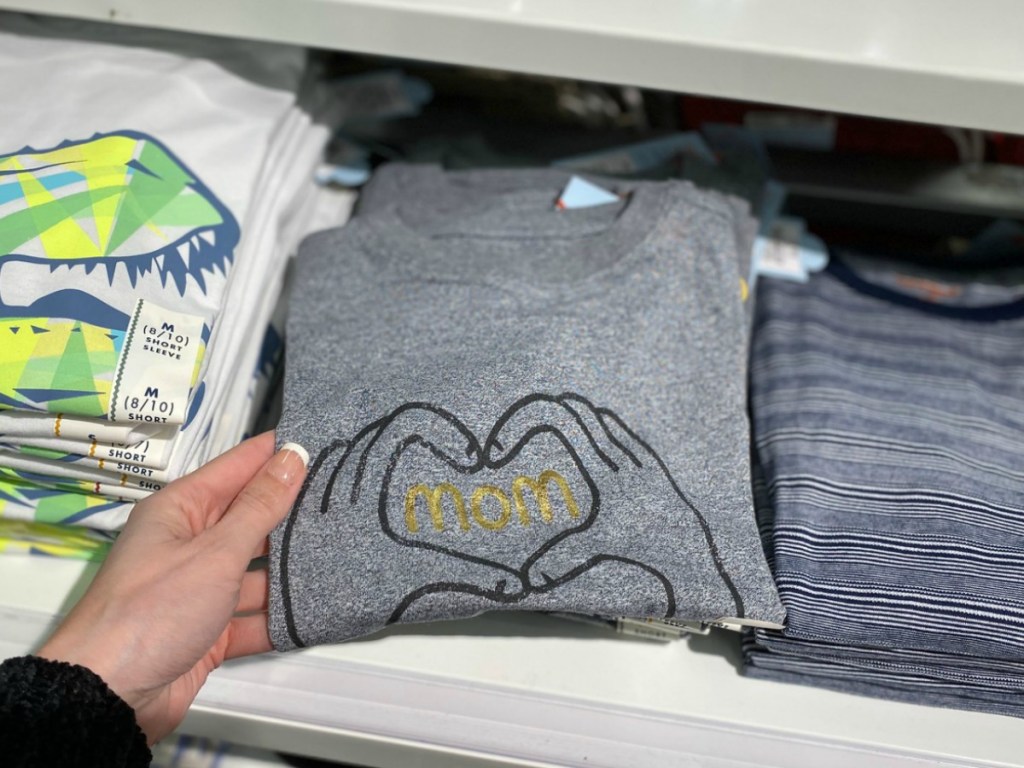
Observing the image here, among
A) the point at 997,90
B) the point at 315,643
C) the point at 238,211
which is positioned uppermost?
the point at 997,90

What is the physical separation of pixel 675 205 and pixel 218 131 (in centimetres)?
32

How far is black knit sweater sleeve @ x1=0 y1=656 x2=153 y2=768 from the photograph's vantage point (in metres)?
0.38

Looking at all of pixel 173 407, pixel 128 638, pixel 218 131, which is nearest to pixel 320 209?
pixel 218 131

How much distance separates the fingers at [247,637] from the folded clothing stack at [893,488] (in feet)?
0.95

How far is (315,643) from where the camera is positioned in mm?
475

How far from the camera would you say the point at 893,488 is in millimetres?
534

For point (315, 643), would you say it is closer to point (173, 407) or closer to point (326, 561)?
point (326, 561)

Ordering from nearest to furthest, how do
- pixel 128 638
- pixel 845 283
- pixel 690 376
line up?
pixel 128 638
pixel 690 376
pixel 845 283

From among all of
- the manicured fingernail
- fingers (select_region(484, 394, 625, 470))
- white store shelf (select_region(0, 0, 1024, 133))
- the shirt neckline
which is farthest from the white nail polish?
the shirt neckline

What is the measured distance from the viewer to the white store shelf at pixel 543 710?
481 millimetres

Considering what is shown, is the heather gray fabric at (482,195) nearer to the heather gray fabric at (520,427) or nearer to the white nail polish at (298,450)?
the heather gray fabric at (520,427)

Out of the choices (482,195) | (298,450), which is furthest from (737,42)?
(298,450)

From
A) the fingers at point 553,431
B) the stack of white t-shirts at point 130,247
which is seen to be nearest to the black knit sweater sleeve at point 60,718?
the stack of white t-shirts at point 130,247

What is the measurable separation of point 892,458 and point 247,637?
1.39 ft
